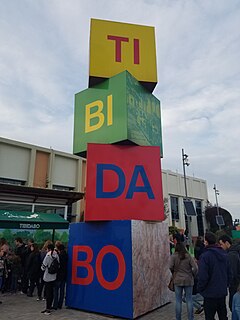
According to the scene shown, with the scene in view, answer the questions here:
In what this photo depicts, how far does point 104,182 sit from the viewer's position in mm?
6441

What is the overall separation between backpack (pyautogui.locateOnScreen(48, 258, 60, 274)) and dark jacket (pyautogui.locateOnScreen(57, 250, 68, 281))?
0.68 ft

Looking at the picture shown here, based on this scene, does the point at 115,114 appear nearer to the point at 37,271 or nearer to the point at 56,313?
the point at 56,313

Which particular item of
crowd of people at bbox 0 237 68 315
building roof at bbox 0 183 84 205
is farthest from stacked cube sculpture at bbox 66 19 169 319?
building roof at bbox 0 183 84 205

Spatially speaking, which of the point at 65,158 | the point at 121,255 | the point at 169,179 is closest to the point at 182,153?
the point at 65,158

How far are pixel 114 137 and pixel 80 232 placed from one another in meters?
2.51

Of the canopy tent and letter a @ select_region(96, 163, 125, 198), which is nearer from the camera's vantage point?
letter a @ select_region(96, 163, 125, 198)

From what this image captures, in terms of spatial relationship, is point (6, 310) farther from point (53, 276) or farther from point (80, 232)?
point (80, 232)

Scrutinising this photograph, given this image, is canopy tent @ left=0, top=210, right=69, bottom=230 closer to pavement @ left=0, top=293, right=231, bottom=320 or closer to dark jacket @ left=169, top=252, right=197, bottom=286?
pavement @ left=0, top=293, right=231, bottom=320

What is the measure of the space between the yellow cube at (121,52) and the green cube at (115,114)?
30cm

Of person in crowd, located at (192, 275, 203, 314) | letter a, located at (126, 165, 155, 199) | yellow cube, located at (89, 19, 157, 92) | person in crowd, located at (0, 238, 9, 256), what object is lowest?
person in crowd, located at (192, 275, 203, 314)

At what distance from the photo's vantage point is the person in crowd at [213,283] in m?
3.91

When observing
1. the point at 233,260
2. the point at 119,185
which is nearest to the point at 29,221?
the point at 119,185

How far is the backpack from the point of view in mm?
6270

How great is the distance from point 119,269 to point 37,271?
356 centimetres
